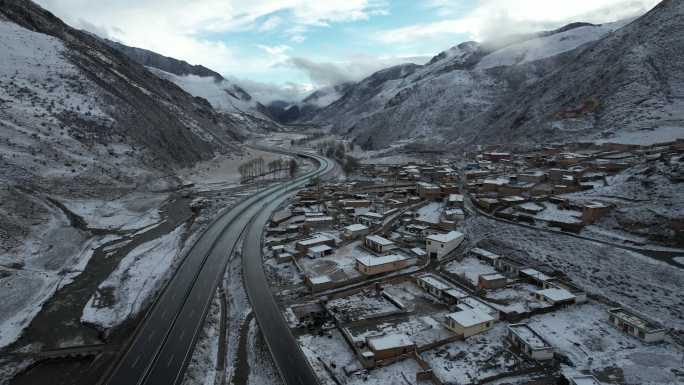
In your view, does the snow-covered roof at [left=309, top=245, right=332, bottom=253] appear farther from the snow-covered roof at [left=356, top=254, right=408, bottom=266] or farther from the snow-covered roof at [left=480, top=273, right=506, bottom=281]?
the snow-covered roof at [left=480, top=273, right=506, bottom=281]

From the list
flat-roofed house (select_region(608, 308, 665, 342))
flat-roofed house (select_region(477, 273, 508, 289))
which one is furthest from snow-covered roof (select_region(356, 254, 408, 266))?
flat-roofed house (select_region(608, 308, 665, 342))

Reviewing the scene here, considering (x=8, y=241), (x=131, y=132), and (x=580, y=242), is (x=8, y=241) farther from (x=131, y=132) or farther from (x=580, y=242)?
(x=580, y=242)

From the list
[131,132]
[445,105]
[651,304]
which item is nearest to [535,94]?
[445,105]

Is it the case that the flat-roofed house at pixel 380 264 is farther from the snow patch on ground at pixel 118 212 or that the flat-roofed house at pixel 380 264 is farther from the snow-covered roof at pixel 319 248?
the snow patch on ground at pixel 118 212

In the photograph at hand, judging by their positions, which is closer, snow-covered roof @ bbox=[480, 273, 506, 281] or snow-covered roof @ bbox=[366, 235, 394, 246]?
snow-covered roof @ bbox=[480, 273, 506, 281]

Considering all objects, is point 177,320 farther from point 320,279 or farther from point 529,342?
point 529,342

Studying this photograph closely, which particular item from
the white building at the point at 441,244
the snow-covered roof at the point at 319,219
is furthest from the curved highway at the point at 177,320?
the white building at the point at 441,244
